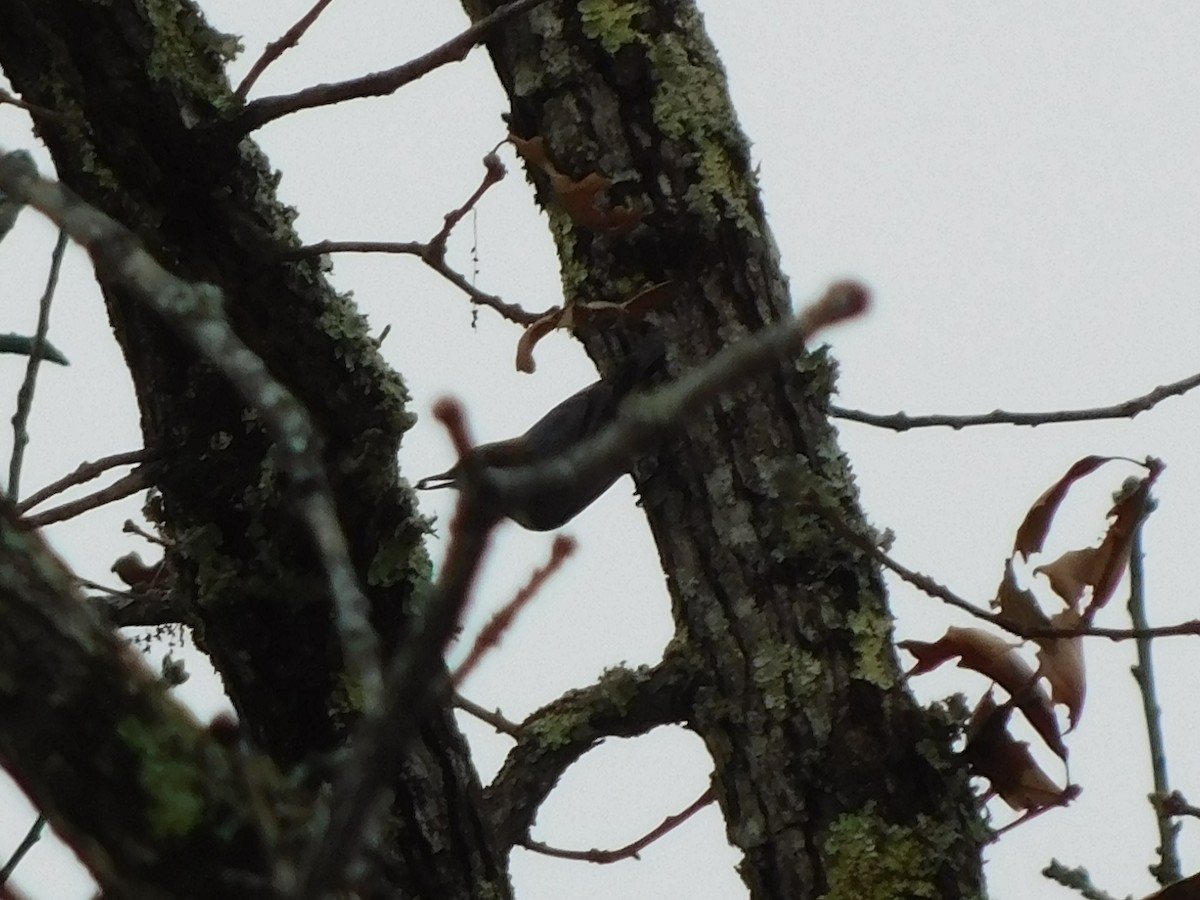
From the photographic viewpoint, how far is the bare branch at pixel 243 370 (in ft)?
1.30

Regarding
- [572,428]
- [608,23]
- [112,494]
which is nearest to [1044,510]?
[572,428]

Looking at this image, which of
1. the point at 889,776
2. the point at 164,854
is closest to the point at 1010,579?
the point at 889,776

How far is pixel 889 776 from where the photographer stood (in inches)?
45.8

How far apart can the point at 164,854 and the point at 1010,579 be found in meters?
0.76

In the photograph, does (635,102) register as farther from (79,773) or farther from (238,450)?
(79,773)

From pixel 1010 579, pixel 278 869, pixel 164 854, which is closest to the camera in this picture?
pixel 278 869

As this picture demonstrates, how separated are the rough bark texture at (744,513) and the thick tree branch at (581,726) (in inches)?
1.1

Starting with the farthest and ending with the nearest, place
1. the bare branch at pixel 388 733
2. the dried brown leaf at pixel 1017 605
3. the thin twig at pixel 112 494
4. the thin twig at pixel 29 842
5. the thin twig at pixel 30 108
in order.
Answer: the dried brown leaf at pixel 1017 605 → the thin twig at pixel 112 494 → the thin twig at pixel 30 108 → the thin twig at pixel 29 842 → the bare branch at pixel 388 733

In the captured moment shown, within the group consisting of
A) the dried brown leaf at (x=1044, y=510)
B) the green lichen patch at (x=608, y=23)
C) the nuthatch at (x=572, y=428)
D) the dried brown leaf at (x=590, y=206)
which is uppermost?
the green lichen patch at (x=608, y=23)

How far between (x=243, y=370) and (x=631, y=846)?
37.1 inches

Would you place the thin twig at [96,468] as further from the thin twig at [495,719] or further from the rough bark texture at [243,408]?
the thin twig at [495,719]

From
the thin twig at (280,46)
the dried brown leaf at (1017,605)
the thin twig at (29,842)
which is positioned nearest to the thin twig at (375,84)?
the thin twig at (280,46)

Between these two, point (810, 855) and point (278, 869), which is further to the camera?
point (810, 855)

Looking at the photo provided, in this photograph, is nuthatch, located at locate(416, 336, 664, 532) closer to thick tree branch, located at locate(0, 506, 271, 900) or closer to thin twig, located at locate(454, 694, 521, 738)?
thin twig, located at locate(454, 694, 521, 738)
